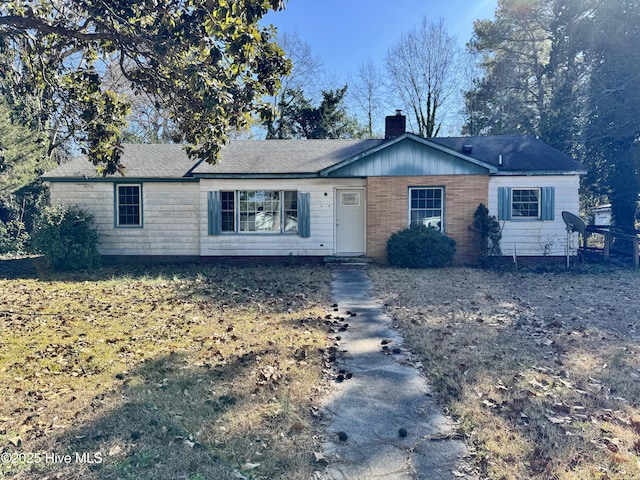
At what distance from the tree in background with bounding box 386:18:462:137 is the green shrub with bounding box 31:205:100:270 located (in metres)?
23.4

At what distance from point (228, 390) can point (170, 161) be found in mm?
12249

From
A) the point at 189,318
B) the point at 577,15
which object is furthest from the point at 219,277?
the point at 577,15

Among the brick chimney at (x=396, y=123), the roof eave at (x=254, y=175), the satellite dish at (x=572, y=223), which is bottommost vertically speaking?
the satellite dish at (x=572, y=223)

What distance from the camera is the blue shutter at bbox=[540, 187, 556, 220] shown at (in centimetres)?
1320

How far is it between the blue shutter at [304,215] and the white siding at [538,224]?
5.77m

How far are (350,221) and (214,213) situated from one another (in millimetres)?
Result: 4422

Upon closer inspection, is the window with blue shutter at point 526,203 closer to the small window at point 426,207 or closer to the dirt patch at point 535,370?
the small window at point 426,207

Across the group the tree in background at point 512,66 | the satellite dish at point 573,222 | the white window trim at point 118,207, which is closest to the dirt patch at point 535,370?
the satellite dish at point 573,222

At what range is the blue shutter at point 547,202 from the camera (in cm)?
1320

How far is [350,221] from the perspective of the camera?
45.8 feet

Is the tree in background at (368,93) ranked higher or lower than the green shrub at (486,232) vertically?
higher

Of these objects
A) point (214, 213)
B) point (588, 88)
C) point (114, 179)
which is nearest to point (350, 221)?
point (214, 213)

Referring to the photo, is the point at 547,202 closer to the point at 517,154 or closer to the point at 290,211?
the point at 517,154

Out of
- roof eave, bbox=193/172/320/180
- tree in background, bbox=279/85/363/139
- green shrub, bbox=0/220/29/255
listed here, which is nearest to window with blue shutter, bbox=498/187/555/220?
roof eave, bbox=193/172/320/180
